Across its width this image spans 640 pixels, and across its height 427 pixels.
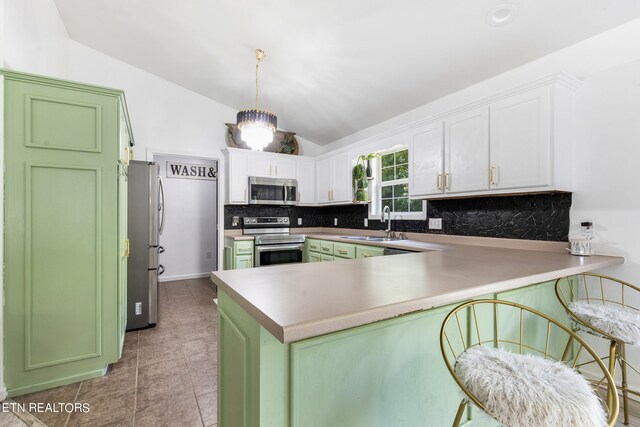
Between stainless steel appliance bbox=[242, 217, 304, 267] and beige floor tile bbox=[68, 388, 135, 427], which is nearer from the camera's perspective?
beige floor tile bbox=[68, 388, 135, 427]

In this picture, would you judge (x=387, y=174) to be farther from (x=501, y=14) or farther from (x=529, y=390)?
(x=529, y=390)

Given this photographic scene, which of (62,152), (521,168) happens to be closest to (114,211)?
(62,152)

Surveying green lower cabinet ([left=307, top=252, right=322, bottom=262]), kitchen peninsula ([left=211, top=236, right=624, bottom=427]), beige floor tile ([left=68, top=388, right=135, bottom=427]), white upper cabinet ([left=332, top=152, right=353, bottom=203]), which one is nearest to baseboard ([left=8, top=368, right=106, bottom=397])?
beige floor tile ([left=68, top=388, right=135, bottom=427])

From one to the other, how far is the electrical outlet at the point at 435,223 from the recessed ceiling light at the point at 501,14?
1.80 meters

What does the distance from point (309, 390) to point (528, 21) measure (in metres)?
2.65

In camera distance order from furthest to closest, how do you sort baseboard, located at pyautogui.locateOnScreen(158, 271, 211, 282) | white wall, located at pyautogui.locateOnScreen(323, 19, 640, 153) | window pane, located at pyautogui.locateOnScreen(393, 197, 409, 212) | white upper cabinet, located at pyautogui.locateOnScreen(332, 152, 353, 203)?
baseboard, located at pyautogui.locateOnScreen(158, 271, 211, 282) < white upper cabinet, located at pyautogui.locateOnScreen(332, 152, 353, 203) < window pane, located at pyautogui.locateOnScreen(393, 197, 409, 212) < white wall, located at pyautogui.locateOnScreen(323, 19, 640, 153)

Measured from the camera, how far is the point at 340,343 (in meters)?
0.94

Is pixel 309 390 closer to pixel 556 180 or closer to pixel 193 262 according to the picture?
pixel 556 180

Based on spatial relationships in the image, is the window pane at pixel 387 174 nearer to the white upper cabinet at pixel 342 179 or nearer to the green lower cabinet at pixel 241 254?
the white upper cabinet at pixel 342 179

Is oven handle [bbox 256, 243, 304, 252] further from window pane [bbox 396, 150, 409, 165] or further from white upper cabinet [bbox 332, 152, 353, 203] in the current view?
window pane [bbox 396, 150, 409, 165]

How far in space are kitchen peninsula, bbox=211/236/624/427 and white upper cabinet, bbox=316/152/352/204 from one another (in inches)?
111

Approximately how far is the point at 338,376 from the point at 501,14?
8.17 ft

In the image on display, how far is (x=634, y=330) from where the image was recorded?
4.32 feet

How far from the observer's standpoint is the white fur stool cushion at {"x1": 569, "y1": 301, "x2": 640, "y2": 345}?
1.31 metres
